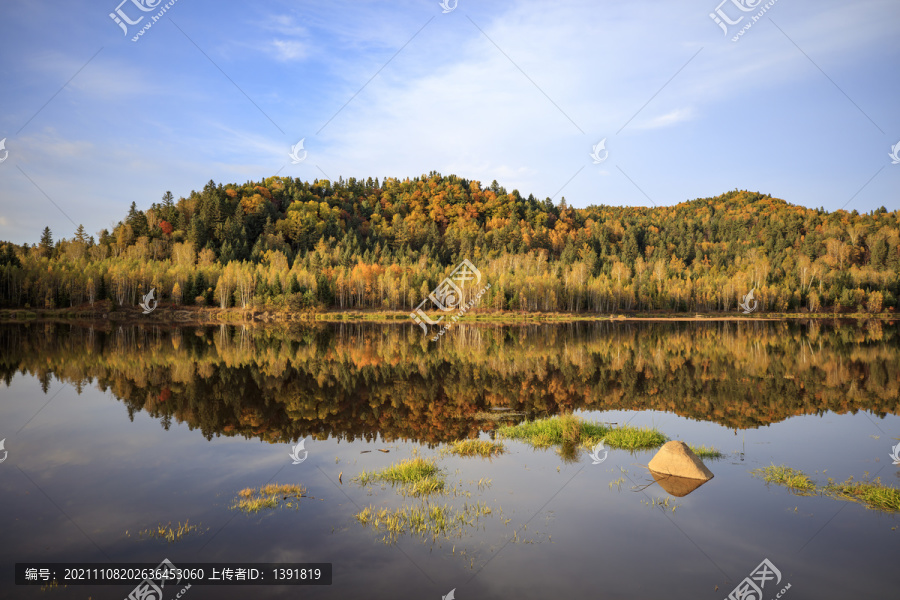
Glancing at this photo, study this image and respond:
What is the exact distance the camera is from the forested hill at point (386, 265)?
10538 cm

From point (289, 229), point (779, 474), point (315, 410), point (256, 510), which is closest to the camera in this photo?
point (256, 510)

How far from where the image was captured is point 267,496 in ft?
38.5

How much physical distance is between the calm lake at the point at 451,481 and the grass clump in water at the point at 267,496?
19 cm

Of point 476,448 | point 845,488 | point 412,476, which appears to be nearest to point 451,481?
point 412,476

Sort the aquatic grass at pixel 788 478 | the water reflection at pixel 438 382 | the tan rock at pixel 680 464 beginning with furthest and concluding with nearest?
the water reflection at pixel 438 382 → the tan rock at pixel 680 464 → the aquatic grass at pixel 788 478

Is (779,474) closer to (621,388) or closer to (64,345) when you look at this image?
(621,388)

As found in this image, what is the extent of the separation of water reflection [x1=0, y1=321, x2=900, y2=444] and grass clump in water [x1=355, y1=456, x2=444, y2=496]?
314 centimetres

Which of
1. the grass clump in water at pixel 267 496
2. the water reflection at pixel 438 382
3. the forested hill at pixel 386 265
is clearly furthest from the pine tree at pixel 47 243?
the grass clump in water at pixel 267 496

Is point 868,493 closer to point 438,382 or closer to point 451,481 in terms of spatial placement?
point 451,481

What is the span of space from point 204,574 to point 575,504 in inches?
298

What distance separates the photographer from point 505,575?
28.0 feet

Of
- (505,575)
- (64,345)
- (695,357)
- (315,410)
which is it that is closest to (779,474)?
(505,575)

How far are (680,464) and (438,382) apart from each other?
15035 mm

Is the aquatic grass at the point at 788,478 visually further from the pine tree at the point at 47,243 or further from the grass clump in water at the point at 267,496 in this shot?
the pine tree at the point at 47,243
